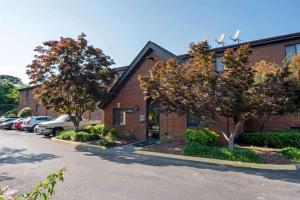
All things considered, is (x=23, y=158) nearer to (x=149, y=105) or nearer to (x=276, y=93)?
(x=149, y=105)

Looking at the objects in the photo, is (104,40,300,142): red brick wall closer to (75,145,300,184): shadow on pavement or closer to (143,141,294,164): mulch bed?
(143,141,294,164): mulch bed

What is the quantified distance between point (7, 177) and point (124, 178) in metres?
3.88

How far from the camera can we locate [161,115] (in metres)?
17.0

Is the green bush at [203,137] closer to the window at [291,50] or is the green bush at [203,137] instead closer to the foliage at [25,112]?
the window at [291,50]

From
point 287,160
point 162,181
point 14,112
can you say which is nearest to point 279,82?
point 287,160

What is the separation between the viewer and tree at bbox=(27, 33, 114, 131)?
16734 mm

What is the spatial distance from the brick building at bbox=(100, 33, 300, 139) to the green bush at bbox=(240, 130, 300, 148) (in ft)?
10.5

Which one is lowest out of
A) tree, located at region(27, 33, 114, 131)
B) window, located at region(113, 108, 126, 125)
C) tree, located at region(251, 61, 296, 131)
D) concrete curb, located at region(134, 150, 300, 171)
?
concrete curb, located at region(134, 150, 300, 171)

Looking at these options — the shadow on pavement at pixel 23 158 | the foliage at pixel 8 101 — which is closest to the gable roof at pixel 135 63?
the shadow on pavement at pixel 23 158

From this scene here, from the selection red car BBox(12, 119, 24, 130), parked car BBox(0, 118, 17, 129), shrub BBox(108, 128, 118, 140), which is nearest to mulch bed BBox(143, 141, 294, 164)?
shrub BBox(108, 128, 118, 140)

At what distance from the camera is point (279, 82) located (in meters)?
9.89

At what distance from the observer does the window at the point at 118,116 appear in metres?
19.5

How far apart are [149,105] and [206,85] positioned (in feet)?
25.0

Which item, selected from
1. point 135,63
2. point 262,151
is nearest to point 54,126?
point 135,63
